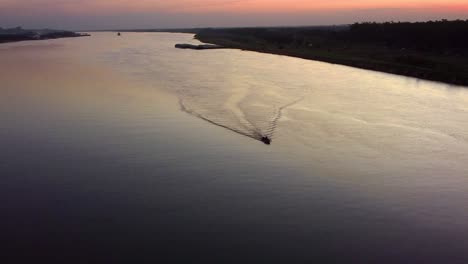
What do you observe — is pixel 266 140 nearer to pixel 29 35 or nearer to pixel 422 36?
pixel 422 36

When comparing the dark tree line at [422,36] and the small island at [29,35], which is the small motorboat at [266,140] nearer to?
the dark tree line at [422,36]

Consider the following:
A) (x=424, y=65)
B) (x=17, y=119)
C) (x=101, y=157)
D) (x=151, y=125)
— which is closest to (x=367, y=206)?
(x=101, y=157)

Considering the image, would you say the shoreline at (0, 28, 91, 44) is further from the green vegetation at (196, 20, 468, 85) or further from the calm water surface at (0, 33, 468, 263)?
the calm water surface at (0, 33, 468, 263)

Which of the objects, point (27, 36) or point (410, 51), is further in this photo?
Result: point (27, 36)

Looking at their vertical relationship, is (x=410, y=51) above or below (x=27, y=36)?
above

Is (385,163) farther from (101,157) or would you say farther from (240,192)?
(101,157)

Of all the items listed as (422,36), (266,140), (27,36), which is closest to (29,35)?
(27,36)

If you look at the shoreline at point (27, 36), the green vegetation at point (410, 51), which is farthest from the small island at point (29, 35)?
the green vegetation at point (410, 51)

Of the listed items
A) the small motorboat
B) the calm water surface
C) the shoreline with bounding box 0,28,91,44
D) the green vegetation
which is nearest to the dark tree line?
the green vegetation
